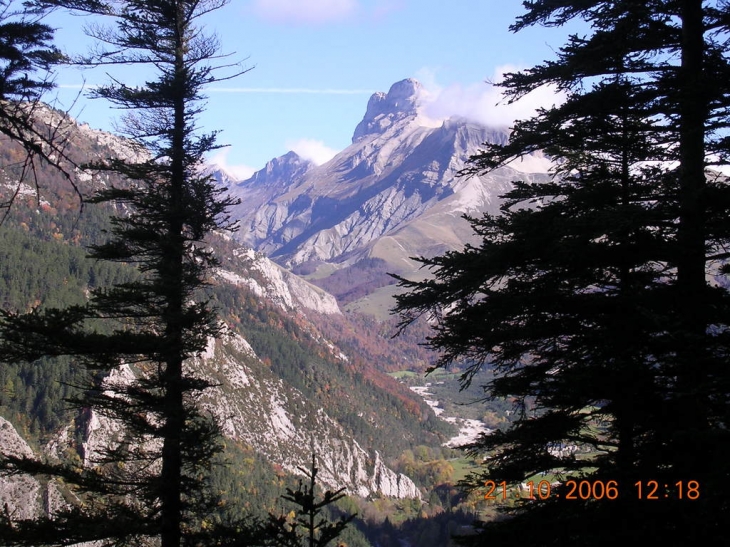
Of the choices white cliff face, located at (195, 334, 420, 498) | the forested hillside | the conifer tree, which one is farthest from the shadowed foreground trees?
white cliff face, located at (195, 334, 420, 498)

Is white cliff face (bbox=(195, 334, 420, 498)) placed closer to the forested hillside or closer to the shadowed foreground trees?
the forested hillside

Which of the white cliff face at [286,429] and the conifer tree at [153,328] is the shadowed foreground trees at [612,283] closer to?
the conifer tree at [153,328]

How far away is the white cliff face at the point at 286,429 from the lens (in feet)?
449

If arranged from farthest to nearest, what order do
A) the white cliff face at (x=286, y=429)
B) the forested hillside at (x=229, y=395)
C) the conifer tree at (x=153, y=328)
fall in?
the white cliff face at (x=286, y=429) < the forested hillside at (x=229, y=395) < the conifer tree at (x=153, y=328)

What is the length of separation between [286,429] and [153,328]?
14331 cm

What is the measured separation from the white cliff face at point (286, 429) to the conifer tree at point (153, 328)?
11909 centimetres

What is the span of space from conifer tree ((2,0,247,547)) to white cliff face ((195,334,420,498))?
391ft

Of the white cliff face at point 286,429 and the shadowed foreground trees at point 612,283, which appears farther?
the white cliff face at point 286,429

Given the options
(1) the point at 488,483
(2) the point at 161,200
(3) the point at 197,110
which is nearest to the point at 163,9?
(3) the point at 197,110

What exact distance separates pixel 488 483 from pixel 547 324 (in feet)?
9.45

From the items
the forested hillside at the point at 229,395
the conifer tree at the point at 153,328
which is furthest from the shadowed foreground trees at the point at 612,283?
the forested hillside at the point at 229,395

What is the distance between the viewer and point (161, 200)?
43.2 feet

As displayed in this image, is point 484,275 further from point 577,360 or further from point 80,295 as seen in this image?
point 80,295

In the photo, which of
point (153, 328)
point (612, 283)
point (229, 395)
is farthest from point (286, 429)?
point (612, 283)
